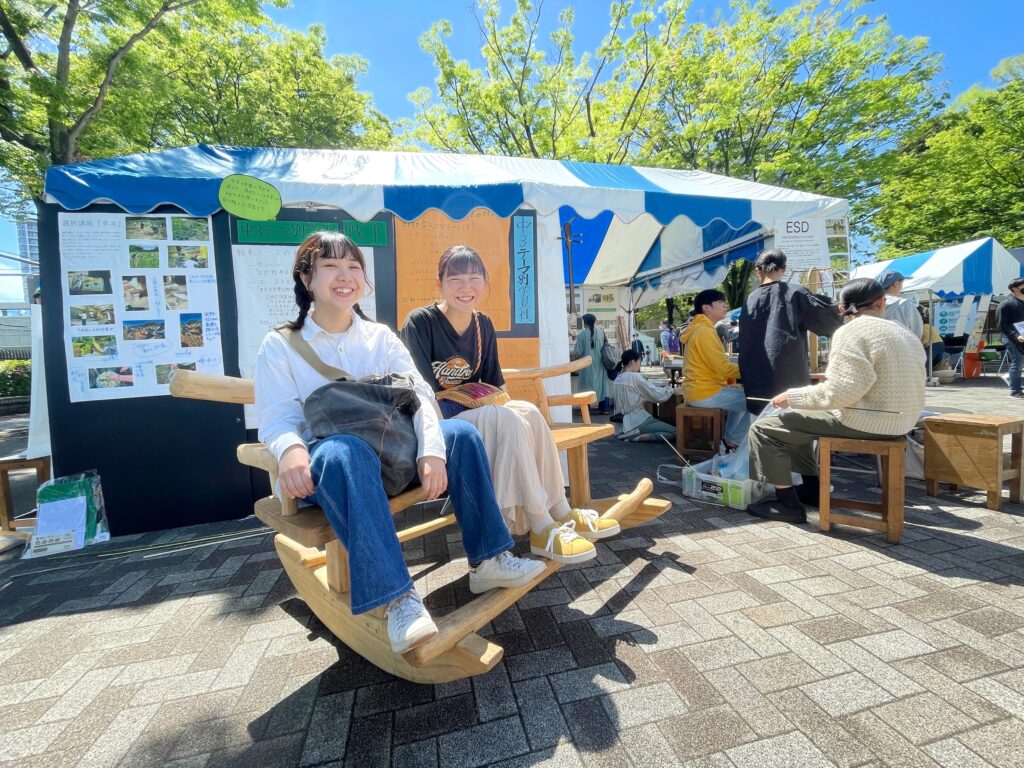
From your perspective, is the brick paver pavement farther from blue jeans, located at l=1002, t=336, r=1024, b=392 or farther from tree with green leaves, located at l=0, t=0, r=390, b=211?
tree with green leaves, located at l=0, t=0, r=390, b=211

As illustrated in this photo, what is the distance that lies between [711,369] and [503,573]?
132 inches

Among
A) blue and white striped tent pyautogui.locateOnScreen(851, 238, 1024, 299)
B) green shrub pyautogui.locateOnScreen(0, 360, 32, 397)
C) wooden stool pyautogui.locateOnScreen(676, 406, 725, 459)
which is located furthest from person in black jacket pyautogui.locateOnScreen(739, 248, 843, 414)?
green shrub pyautogui.locateOnScreen(0, 360, 32, 397)

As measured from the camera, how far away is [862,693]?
139 cm

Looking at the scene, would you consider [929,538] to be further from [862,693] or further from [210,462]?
[210,462]

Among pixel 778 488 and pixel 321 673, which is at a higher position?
pixel 778 488

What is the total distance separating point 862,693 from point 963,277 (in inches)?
448

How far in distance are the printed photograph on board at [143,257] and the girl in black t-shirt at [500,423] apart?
86.9 inches

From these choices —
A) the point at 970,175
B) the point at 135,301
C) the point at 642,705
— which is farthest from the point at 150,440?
the point at 970,175

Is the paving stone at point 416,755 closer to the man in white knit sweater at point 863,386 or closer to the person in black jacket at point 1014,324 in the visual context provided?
the man in white knit sweater at point 863,386

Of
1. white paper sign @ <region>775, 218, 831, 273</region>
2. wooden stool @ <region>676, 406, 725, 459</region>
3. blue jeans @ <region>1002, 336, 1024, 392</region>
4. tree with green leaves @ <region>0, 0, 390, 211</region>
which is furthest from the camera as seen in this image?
blue jeans @ <region>1002, 336, 1024, 392</region>

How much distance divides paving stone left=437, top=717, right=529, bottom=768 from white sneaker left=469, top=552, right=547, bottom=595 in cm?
39

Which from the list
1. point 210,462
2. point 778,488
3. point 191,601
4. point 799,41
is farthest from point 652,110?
point 191,601

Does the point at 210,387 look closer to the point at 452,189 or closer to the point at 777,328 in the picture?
the point at 452,189

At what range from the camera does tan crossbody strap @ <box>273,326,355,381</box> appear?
1642 millimetres
